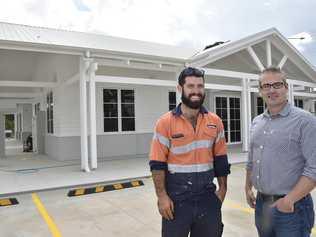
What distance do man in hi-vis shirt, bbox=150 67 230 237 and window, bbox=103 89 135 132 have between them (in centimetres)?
957

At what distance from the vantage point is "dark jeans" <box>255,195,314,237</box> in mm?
2051

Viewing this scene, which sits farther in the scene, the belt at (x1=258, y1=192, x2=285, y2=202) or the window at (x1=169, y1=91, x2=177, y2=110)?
the window at (x1=169, y1=91, x2=177, y2=110)

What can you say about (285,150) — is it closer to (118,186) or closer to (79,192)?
(79,192)

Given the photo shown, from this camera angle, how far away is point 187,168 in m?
2.26

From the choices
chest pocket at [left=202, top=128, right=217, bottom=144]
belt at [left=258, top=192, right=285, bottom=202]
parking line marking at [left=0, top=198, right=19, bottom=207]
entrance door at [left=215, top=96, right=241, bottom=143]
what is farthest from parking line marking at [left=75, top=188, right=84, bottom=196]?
entrance door at [left=215, top=96, right=241, bottom=143]

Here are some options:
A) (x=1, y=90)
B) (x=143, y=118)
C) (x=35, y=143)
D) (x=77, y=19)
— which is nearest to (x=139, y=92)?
(x=143, y=118)

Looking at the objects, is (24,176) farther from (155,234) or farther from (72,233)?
(155,234)

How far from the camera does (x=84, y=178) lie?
301 inches

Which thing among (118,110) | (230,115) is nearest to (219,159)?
(118,110)

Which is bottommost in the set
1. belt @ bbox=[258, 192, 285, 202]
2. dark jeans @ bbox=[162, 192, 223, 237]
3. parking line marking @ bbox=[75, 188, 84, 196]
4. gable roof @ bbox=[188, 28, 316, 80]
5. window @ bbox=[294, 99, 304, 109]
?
parking line marking @ bbox=[75, 188, 84, 196]

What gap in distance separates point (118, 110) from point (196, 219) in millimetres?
9839

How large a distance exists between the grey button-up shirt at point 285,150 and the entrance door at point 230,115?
491 inches

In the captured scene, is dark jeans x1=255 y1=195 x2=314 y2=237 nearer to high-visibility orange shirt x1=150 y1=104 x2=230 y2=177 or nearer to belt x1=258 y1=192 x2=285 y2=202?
belt x1=258 y1=192 x2=285 y2=202

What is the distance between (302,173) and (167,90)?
11.1m
